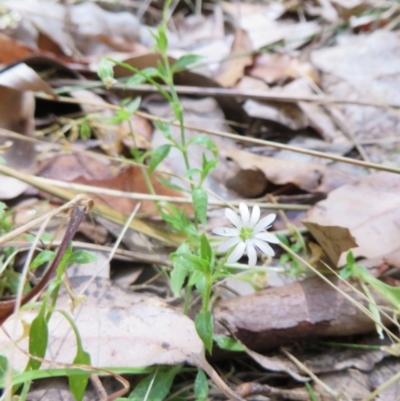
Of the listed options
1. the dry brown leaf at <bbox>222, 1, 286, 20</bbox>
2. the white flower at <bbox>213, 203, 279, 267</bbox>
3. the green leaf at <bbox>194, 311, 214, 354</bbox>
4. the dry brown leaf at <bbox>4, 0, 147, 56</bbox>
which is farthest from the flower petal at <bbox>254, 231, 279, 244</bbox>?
the dry brown leaf at <bbox>222, 1, 286, 20</bbox>

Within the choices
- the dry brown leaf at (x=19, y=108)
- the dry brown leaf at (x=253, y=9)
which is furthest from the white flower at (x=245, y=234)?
the dry brown leaf at (x=253, y=9)

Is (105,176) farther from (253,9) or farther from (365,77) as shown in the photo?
(253,9)

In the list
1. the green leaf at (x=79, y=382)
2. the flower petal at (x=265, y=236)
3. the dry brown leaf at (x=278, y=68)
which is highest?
the flower petal at (x=265, y=236)

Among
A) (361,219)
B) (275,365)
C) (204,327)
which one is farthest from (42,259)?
(361,219)

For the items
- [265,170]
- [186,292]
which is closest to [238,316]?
[186,292]

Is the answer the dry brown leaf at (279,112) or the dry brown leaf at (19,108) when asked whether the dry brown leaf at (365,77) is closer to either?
the dry brown leaf at (279,112)
